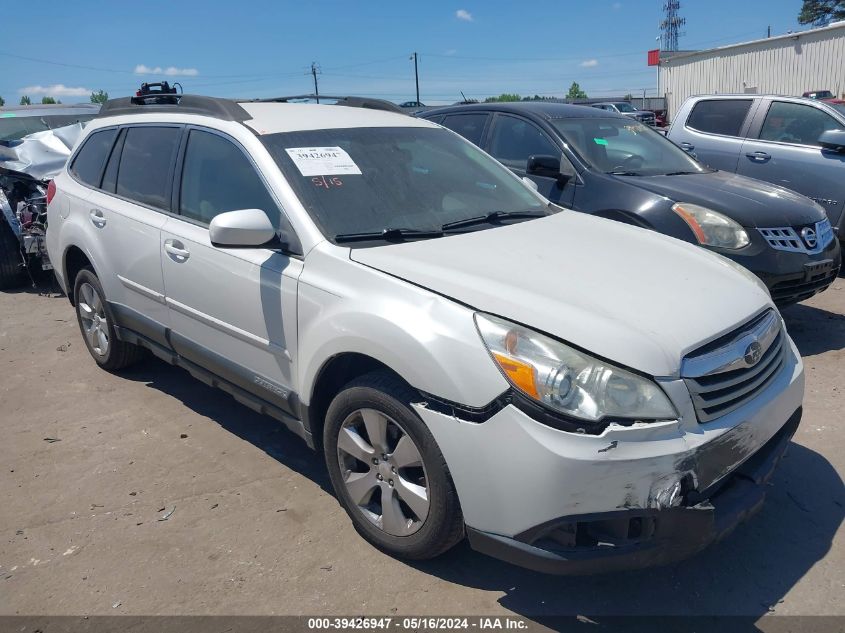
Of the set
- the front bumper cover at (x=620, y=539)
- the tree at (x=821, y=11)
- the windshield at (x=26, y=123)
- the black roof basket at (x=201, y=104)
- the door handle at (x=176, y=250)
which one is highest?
the tree at (x=821, y=11)

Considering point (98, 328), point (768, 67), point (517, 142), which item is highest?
point (768, 67)

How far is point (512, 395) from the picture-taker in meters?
2.29

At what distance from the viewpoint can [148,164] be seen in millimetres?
4191

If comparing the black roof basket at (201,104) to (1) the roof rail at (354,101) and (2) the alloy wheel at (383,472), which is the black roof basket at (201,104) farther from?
(2) the alloy wheel at (383,472)

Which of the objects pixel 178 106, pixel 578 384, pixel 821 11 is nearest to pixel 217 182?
pixel 178 106

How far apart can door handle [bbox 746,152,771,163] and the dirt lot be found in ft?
11.4

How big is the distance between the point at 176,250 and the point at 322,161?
0.97 m

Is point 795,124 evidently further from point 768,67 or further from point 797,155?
point 768,67

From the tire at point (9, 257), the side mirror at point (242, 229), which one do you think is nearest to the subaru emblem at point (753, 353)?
the side mirror at point (242, 229)

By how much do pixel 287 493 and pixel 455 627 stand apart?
122 centimetres

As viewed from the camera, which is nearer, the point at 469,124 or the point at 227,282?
the point at 227,282

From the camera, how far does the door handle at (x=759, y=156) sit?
7.30m

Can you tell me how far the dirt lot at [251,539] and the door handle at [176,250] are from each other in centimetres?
107

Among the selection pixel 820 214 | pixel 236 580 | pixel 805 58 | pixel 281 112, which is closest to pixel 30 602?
pixel 236 580
